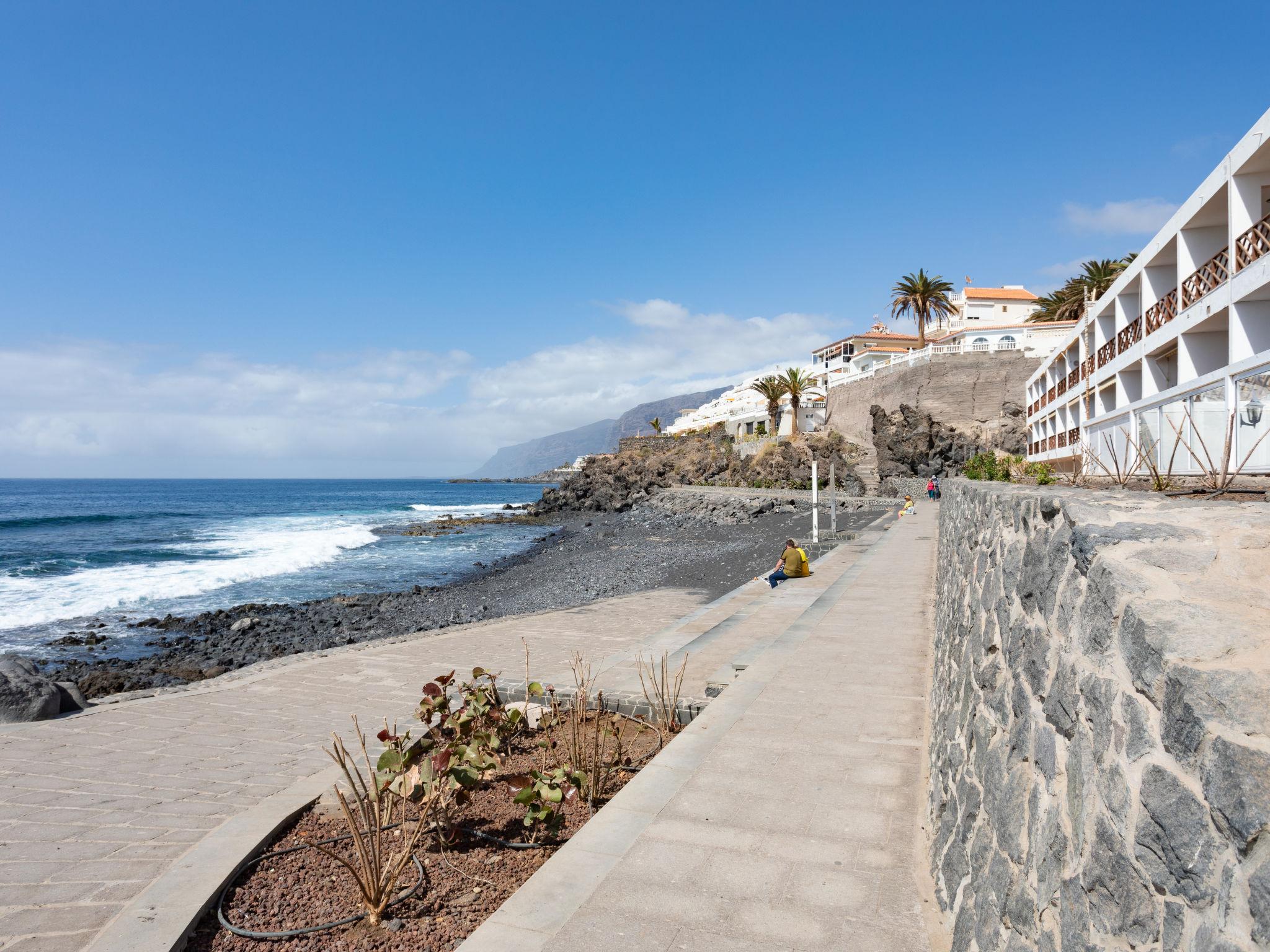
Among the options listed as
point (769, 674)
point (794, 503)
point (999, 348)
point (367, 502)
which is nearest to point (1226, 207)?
point (769, 674)

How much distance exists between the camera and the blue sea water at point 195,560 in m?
20.8

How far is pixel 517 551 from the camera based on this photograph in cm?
3306

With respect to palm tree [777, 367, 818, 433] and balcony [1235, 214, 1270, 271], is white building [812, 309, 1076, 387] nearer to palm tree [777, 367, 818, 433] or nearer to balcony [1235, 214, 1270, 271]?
palm tree [777, 367, 818, 433]

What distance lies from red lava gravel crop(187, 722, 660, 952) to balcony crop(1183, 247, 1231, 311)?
14.1 meters

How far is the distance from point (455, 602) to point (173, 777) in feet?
46.1

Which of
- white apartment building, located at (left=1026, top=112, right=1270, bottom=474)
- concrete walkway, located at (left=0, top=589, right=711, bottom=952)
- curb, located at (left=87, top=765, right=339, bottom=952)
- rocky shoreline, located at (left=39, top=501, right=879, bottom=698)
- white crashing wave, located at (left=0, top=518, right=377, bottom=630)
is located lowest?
rocky shoreline, located at (left=39, top=501, right=879, bottom=698)

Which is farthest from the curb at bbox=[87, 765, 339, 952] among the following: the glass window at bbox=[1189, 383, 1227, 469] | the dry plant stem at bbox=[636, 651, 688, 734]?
the glass window at bbox=[1189, 383, 1227, 469]

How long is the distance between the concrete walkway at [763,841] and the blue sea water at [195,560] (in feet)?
57.4

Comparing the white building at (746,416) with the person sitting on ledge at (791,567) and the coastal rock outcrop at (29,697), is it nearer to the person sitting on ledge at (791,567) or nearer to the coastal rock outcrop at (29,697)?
the person sitting on ledge at (791,567)

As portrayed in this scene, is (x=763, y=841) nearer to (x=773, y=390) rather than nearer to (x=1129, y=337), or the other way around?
(x=1129, y=337)

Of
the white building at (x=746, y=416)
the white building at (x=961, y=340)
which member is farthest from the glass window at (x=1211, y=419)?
the white building at (x=746, y=416)

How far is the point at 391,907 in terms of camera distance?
3.67 meters

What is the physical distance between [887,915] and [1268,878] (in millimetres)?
2286

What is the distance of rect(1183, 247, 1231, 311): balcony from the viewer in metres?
13.0
